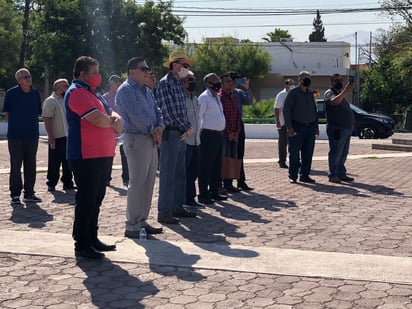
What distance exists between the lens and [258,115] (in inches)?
1192

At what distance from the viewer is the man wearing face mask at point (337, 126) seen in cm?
1198

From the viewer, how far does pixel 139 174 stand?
725 centimetres

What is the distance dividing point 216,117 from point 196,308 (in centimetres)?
493

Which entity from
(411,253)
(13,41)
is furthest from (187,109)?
(13,41)

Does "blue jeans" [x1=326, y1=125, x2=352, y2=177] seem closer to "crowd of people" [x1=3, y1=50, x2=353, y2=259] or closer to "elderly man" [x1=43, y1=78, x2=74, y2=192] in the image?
"crowd of people" [x1=3, y1=50, x2=353, y2=259]

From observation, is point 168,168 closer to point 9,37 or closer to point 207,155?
point 207,155

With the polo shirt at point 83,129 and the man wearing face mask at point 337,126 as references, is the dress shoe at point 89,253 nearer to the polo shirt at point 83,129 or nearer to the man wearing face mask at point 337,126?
the polo shirt at point 83,129

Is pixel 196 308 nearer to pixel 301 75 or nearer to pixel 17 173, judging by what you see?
pixel 17 173

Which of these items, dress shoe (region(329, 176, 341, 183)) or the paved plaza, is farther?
dress shoe (region(329, 176, 341, 183))

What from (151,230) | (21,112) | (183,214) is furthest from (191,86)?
(21,112)

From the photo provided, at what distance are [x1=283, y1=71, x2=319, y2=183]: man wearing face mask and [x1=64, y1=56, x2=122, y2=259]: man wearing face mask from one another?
5698 mm

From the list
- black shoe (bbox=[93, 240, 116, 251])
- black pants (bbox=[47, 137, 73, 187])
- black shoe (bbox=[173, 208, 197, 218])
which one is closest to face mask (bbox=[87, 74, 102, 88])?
black shoe (bbox=[93, 240, 116, 251])

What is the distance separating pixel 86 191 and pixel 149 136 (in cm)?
112

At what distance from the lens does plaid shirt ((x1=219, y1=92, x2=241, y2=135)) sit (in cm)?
1047
